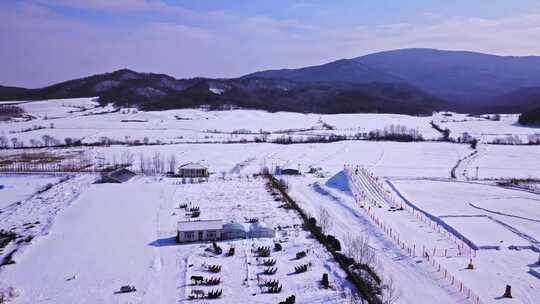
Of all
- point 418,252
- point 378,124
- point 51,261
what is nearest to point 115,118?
point 378,124

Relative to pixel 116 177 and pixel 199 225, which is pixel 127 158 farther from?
pixel 199 225

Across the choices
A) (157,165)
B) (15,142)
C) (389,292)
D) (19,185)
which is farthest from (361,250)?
(15,142)

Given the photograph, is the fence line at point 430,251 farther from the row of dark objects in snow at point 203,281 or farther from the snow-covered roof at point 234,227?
the row of dark objects in snow at point 203,281

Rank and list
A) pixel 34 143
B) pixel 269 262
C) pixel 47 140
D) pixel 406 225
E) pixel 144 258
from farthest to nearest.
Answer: pixel 47 140 < pixel 34 143 < pixel 406 225 < pixel 144 258 < pixel 269 262

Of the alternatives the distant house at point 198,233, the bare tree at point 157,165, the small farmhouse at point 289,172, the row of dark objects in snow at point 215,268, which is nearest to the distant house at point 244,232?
the distant house at point 198,233

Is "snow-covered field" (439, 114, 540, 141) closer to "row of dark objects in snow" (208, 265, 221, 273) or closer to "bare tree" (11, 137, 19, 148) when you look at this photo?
"row of dark objects in snow" (208, 265, 221, 273)

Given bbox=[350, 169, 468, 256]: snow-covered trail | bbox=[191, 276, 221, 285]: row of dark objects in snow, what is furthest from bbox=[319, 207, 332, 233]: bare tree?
bbox=[191, 276, 221, 285]: row of dark objects in snow

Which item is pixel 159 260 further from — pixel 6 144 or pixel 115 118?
pixel 115 118
